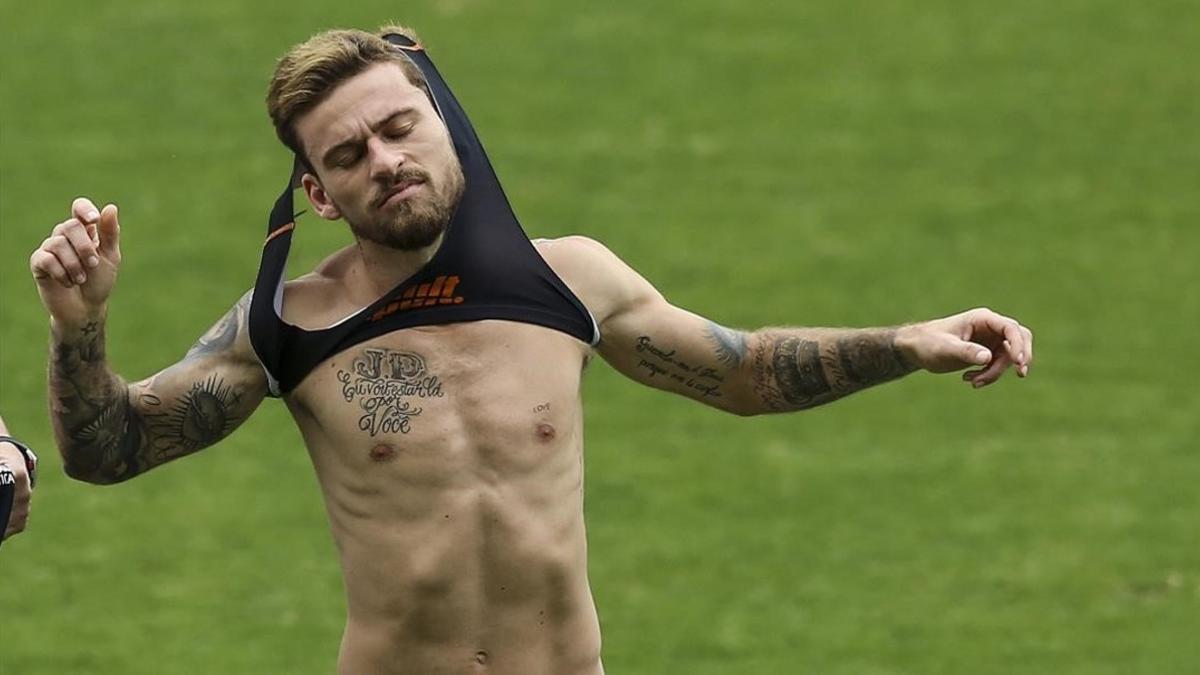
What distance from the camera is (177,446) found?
647 centimetres

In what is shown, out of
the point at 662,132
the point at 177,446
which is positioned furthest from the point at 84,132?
the point at 177,446

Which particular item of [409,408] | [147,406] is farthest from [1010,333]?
[147,406]

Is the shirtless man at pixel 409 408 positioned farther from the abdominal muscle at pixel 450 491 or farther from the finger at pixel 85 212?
the finger at pixel 85 212

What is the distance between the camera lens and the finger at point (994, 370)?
6.31m

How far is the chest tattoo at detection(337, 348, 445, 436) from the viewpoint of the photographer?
20.8ft

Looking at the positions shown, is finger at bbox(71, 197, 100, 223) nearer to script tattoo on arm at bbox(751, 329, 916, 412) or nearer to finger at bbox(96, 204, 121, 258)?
finger at bbox(96, 204, 121, 258)

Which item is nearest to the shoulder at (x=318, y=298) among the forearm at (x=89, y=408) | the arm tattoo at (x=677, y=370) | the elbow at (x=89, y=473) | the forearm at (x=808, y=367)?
the forearm at (x=89, y=408)

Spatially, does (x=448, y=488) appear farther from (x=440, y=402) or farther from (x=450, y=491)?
(x=440, y=402)

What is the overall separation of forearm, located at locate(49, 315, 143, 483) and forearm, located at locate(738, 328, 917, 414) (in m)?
1.62

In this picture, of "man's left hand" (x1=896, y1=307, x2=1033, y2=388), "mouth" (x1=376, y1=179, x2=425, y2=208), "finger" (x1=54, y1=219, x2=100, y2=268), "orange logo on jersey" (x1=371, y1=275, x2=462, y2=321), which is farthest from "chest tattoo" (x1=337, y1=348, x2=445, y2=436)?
"man's left hand" (x1=896, y1=307, x2=1033, y2=388)

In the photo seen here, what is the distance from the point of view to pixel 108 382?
6.17m

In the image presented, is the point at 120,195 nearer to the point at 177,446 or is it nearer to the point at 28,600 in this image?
the point at 28,600

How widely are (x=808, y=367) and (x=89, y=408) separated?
1866 millimetres

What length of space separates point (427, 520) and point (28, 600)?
5.40 metres
